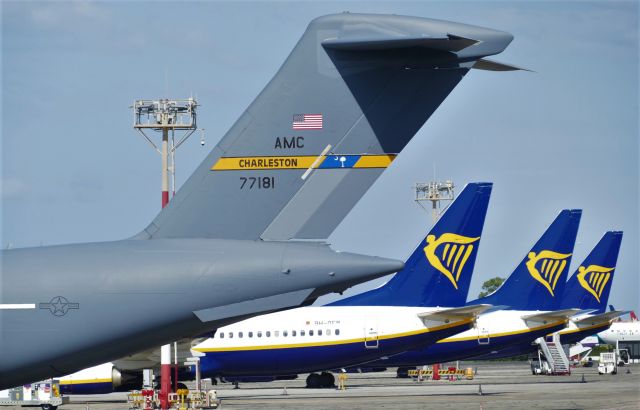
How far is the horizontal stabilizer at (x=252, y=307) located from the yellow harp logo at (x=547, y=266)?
33353 millimetres

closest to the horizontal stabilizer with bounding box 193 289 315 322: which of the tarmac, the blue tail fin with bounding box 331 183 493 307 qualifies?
the tarmac

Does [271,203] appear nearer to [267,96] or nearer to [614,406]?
[267,96]

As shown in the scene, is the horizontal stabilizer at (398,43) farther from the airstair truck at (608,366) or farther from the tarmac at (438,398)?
the airstair truck at (608,366)

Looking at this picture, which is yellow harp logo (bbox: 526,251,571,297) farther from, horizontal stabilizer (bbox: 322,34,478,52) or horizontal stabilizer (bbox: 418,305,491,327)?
horizontal stabilizer (bbox: 322,34,478,52)

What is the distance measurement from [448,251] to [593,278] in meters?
19.1

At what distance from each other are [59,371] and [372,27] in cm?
471

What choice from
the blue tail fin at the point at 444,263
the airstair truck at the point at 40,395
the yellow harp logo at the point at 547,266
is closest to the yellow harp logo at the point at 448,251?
the blue tail fin at the point at 444,263

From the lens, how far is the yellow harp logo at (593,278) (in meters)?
50.0

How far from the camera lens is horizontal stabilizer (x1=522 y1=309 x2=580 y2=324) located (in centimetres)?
3769

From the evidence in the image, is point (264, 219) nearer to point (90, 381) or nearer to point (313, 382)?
point (90, 381)

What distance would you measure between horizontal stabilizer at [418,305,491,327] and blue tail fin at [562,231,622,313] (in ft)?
62.2

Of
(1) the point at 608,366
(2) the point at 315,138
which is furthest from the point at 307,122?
(1) the point at 608,366

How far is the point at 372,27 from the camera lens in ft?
32.9

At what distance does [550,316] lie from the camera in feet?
125
